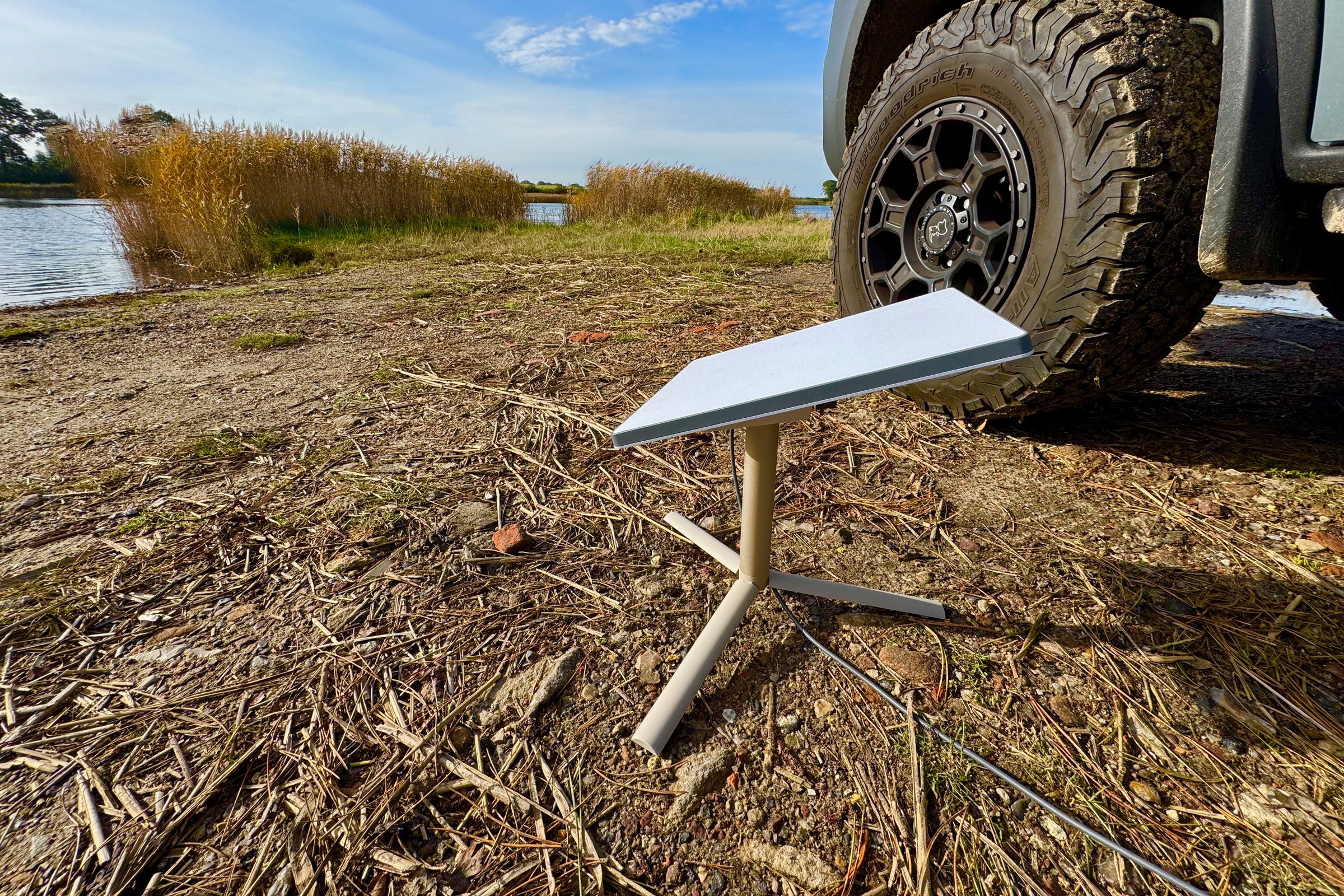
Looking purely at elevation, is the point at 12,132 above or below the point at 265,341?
above

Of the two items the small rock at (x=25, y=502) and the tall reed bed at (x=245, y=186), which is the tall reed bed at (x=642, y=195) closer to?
the tall reed bed at (x=245, y=186)

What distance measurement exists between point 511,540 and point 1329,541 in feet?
6.87

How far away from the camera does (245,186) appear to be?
9.17m

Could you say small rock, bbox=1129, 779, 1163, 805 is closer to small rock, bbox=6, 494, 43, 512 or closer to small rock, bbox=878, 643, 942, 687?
small rock, bbox=878, 643, 942, 687

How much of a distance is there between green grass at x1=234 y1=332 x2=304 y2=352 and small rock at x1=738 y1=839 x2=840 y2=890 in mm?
3673

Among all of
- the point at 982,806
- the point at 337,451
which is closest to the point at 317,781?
the point at 982,806

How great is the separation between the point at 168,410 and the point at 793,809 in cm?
282

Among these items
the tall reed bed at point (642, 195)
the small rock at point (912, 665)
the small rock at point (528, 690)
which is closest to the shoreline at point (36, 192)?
the tall reed bed at point (642, 195)

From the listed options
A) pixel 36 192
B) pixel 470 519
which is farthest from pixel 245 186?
pixel 36 192

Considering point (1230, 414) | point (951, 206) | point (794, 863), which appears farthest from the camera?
point (1230, 414)

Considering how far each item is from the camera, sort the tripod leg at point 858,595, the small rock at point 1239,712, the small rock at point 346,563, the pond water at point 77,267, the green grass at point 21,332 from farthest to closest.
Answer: the pond water at point 77,267, the green grass at point 21,332, the small rock at point 346,563, the tripod leg at point 858,595, the small rock at point 1239,712

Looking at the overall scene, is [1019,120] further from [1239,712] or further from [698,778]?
[698,778]

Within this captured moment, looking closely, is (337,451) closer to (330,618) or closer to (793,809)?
(330,618)

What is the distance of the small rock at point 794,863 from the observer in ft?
2.70
